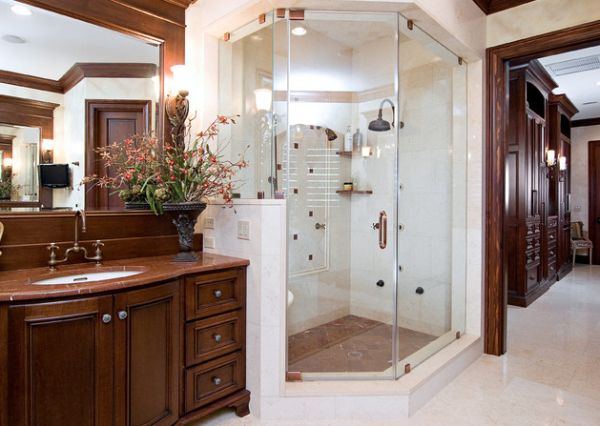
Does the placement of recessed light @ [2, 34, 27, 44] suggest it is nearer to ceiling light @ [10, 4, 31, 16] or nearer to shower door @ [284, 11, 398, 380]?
ceiling light @ [10, 4, 31, 16]

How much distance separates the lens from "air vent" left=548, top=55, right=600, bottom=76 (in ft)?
14.2

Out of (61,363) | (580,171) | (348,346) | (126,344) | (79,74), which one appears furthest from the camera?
(580,171)

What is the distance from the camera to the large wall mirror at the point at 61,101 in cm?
189

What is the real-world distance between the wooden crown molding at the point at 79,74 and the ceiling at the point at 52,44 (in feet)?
0.08

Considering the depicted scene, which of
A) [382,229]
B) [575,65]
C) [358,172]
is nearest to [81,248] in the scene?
[382,229]

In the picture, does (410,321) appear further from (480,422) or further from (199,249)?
(199,249)

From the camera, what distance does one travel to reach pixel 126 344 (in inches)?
63.6

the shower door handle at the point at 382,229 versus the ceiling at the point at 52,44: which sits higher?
the ceiling at the point at 52,44

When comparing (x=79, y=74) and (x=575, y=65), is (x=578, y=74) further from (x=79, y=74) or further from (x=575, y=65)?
(x=79, y=74)

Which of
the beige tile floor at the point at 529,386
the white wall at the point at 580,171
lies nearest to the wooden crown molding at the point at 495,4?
the beige tile floor at the point at 529,386

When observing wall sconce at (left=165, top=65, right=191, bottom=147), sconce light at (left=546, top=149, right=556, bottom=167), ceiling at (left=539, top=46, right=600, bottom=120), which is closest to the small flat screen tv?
wall sconce at (left=165, top=65, right=191, bottom=147)

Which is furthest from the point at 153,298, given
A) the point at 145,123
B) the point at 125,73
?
the point at 125,73

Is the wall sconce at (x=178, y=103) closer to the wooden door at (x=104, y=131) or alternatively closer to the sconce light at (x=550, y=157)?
the wooden door at (x=104, y=131)

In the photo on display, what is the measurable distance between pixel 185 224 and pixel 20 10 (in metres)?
1.37
